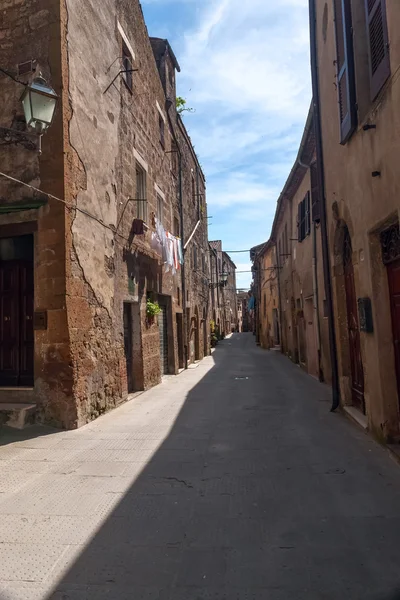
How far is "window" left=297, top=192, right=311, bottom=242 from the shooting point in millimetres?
11589

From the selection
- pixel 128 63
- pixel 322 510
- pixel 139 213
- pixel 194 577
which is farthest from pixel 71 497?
pixel 128 63

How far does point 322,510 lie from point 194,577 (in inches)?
50.9

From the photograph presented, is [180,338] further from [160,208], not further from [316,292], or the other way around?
[316,292]

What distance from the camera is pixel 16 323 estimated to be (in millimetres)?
6965

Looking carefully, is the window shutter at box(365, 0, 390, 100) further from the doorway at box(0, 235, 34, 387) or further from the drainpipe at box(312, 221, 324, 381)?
the drainpipe at box(312, 221, 324, 381)

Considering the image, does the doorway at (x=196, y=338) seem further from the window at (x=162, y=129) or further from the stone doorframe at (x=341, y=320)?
the stone doorframe at (x=341, y=320)

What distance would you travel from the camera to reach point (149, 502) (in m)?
3.61

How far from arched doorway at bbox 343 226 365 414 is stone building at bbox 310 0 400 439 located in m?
0.04

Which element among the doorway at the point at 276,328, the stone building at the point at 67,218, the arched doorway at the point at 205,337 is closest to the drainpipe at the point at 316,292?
the stone building at the point at 67,218

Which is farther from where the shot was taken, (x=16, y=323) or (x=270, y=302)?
(x=270, y=302)

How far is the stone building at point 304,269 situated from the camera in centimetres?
1031

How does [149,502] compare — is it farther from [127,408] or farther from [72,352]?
[127,408]

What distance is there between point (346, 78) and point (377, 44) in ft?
2.22

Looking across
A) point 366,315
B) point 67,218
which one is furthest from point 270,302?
point 366,315
